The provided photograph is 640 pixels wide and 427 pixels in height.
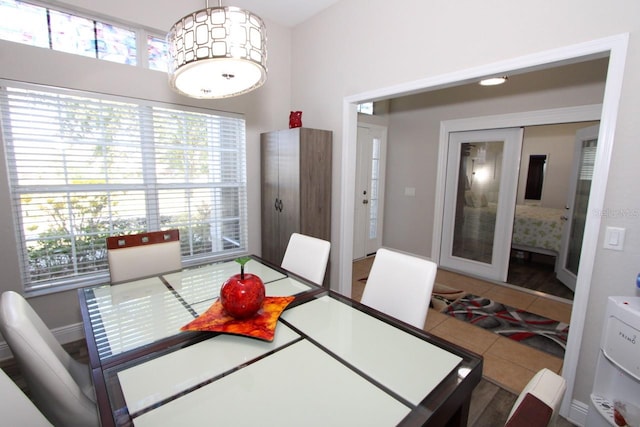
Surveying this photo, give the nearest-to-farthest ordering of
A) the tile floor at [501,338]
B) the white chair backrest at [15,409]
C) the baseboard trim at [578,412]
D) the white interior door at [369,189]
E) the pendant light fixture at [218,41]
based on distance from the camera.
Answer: the white chair backrest at [15,409]
the pendant light fixture at [218,41]
the baseboard trim at [578,412]
the tile floor at [501,338]
the white interior door at [369,189]

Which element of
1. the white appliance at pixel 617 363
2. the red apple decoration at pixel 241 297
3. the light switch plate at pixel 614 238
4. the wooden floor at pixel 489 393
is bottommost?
the wooden floor at pixel 489 393

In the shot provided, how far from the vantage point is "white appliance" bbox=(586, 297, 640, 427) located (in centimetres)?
132

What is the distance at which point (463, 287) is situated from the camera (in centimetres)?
372

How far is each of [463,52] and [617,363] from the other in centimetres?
203

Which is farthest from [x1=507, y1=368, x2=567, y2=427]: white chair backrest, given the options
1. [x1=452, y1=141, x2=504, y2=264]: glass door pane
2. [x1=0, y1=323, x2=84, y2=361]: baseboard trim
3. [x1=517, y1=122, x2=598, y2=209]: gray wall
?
[x1=517, y1=122, x2=598, y2=209]: gray wall

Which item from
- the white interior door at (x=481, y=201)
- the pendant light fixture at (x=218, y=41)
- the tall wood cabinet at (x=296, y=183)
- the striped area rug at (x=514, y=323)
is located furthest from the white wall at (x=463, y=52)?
the white interior door at (x=481, y=201)

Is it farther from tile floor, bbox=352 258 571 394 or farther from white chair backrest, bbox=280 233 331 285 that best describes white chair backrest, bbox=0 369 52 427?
tile floor, bbox=352 258 571 394

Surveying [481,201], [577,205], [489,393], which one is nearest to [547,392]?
[489,393]

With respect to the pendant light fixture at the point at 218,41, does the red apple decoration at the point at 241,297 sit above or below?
below

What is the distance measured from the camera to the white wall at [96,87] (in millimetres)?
2197

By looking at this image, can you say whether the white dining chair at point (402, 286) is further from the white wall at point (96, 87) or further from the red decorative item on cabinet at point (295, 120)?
the white wall at point (96, 87)

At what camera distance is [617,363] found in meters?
1.38

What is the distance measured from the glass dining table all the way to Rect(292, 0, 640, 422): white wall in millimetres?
1216

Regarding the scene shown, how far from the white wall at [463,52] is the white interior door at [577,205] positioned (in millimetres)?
2226
